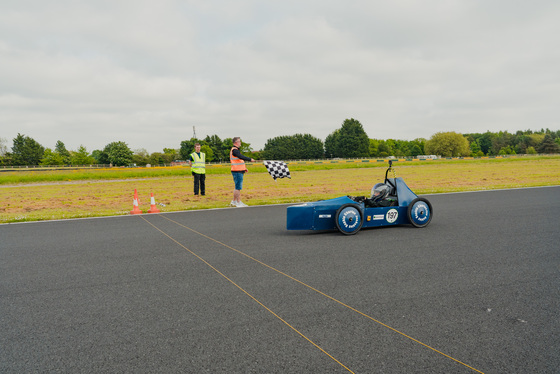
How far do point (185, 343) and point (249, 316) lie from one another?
60 centimetres

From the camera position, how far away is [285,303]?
327cm

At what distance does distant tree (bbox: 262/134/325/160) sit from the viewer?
11988 centimetres

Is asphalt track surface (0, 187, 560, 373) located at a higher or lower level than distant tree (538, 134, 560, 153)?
lower

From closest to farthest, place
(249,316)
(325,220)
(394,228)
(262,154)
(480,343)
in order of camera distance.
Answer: (480,343), (249,316), (325,220), (394,228), (262,154)

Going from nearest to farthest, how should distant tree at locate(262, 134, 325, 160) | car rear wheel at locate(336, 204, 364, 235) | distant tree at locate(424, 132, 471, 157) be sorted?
1. car rear wheel at locate(336, 204, 364, 235)
2. distant tree at locate(424, 132, 471, 157)
3. distant tree at locate(262, 134, 325, 160)

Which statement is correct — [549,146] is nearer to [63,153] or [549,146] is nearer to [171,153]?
[171,153]

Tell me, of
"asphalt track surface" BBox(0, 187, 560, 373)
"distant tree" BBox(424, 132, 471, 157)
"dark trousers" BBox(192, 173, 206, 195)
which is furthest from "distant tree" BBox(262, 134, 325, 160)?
"asphalt track surface" BBox(0, 187, 560, 373)

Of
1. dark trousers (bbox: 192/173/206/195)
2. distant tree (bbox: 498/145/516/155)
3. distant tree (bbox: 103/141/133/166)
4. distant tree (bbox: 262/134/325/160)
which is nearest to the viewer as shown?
dark trousers (bbox: 192/173/206/195)

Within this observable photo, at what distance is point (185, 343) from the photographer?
260 centimetres

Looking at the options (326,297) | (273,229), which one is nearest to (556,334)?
(326,297)

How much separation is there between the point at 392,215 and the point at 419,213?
0.55m

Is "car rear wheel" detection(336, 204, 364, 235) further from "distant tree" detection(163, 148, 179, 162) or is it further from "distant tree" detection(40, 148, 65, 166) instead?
"distant tree" detection(163, 148, 179, 162)

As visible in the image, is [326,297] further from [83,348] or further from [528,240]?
[528,240]

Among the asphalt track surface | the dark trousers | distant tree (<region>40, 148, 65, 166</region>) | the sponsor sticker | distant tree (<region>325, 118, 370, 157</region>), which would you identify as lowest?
the asphalt track surface
